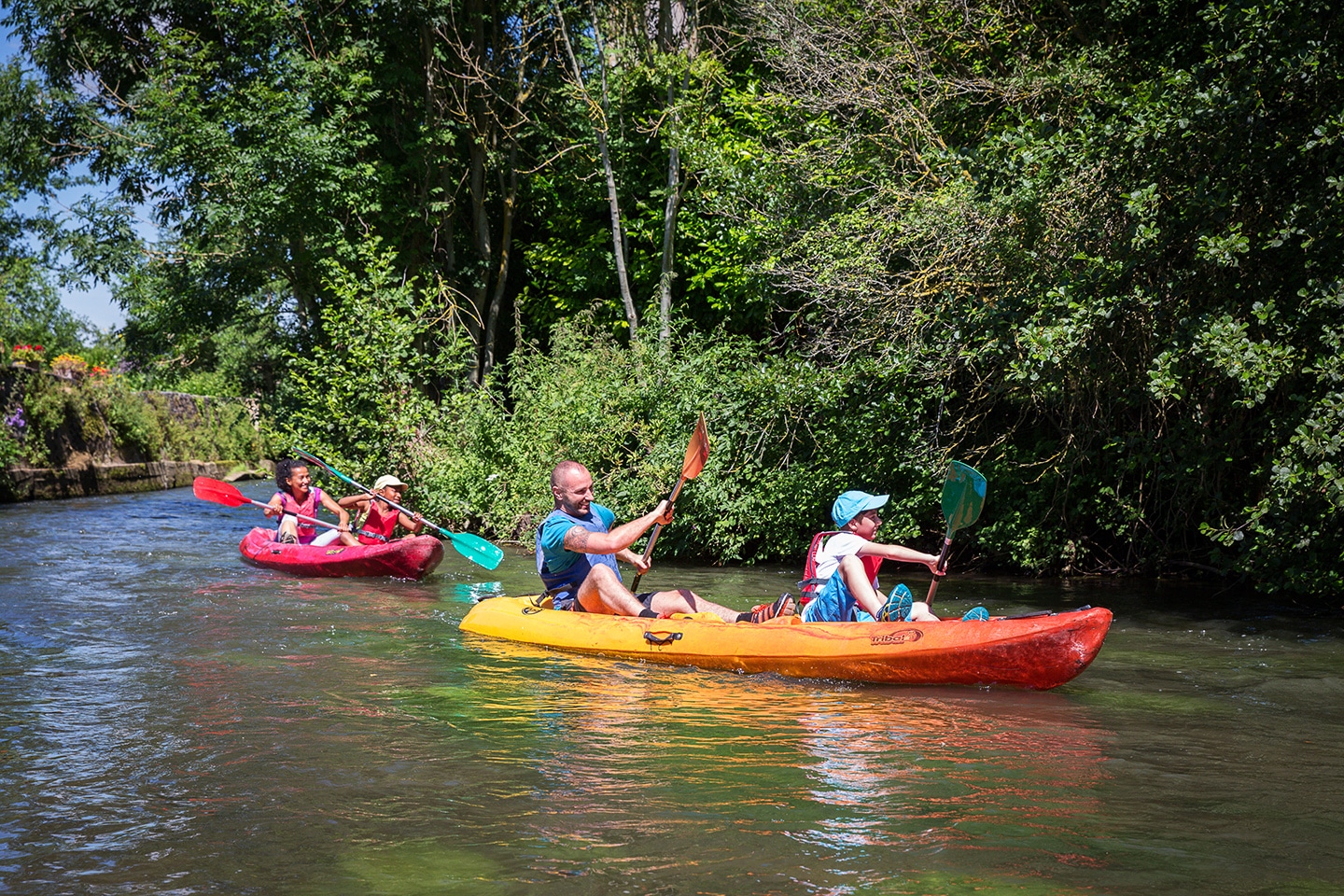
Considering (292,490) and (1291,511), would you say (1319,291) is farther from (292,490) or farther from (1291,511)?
(292,490)

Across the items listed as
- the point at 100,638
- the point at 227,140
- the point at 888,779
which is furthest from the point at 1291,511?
the point at 227,140

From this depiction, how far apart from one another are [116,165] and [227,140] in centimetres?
337

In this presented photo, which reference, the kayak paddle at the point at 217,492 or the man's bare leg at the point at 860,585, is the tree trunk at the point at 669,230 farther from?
the man's bare leg at the point at 860,585

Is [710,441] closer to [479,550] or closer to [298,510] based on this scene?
[479,550]

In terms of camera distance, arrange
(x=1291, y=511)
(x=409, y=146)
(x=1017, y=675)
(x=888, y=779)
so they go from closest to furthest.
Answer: (x=888, y=779) < (x=1017, y=675) < (x=1291, y=511) < (x=409, y=146)

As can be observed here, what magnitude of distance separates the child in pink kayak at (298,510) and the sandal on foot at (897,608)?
21.1 ft

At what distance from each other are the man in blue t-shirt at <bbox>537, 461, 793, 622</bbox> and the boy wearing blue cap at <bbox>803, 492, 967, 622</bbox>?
0.33 metres

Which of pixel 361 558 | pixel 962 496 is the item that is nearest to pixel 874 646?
pixel 962 496

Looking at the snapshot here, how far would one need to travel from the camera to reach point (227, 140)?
1468 centimetres

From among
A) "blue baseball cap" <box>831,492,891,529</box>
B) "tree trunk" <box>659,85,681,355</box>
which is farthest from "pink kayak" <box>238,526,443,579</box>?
"tree trunk" <box>659,85,681,355</box>

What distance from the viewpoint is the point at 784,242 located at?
11.6m

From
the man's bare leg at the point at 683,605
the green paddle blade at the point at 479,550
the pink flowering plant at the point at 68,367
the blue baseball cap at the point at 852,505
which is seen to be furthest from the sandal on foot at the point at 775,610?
the pink flowering plant at the point at 68,367

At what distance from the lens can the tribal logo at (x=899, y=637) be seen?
582 centimetres

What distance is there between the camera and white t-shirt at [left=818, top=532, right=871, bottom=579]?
6.21 m
